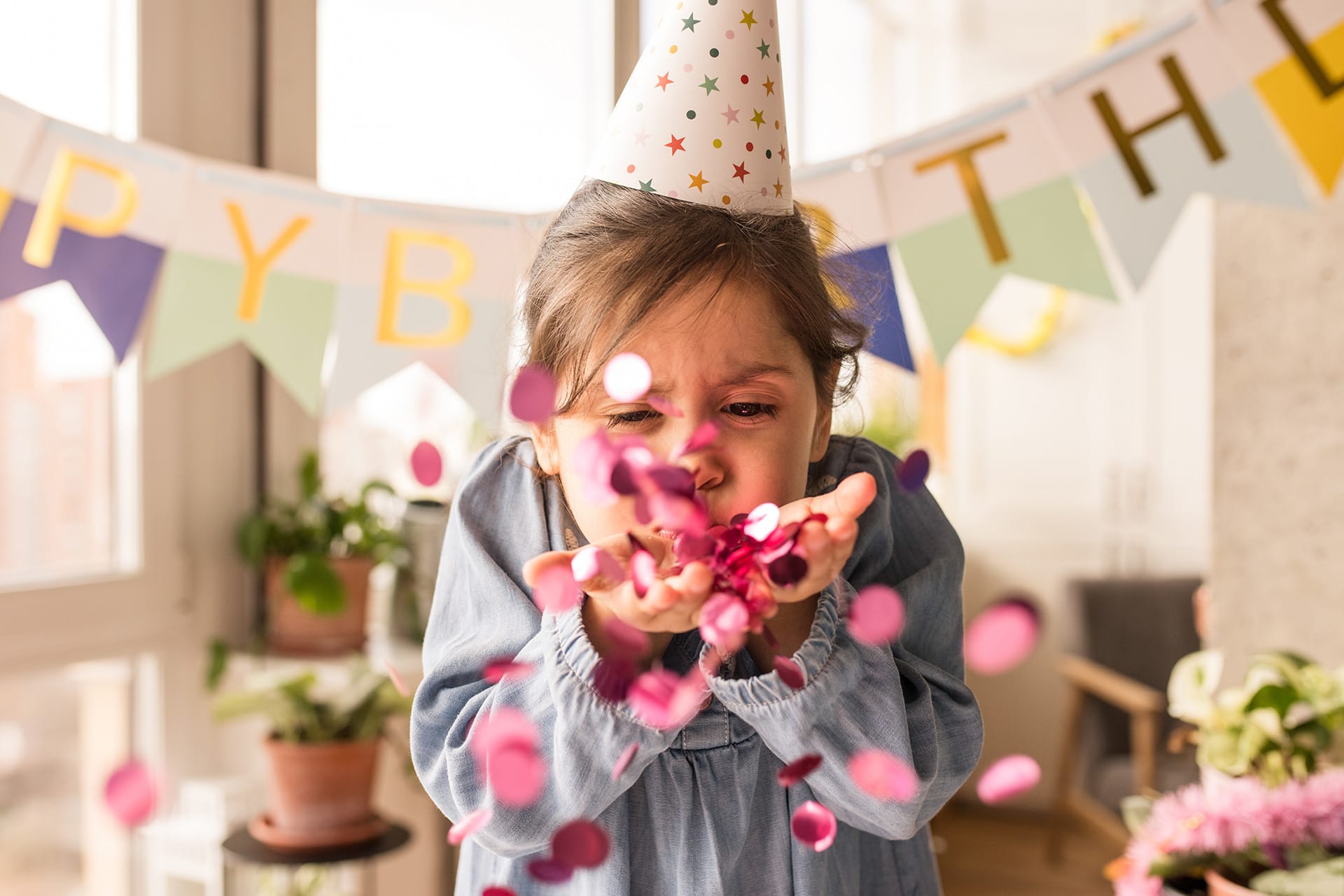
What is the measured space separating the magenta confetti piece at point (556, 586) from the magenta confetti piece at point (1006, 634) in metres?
0.20

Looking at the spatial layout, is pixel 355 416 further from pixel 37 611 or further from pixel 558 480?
pixel 558 480

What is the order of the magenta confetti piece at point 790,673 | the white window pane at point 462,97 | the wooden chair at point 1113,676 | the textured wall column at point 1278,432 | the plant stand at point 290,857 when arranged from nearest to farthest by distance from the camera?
1. the magenta confetti piece at point 790,673
2. the textured wall column at point 1278,432
3. the plant stand at point 290,857
4. the white window pane at point 462,97
5. the wooden chair at point 1113,676

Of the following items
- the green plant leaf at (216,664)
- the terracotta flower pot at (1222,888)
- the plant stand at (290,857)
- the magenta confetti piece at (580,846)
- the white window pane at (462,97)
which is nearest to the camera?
the magenta confetti piece at (580,846)

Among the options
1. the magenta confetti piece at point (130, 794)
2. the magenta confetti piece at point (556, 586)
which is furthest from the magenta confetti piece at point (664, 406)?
the magenta confetti piece at point (130, 794)

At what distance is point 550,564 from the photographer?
566mm

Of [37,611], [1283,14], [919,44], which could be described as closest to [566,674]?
[1283,14]

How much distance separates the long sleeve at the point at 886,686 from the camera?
63cm

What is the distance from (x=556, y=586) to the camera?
22.3 inches

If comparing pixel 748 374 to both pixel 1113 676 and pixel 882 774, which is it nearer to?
pixel 882 774

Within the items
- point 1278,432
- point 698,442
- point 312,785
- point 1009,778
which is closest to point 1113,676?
point 1278,432

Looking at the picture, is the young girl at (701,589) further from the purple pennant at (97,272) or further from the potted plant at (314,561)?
the potted plant at (314,561)

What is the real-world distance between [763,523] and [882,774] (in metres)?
0.18

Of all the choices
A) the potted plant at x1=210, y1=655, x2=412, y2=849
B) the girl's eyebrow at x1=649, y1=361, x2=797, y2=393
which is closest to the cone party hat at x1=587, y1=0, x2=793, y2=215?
the girl's eyebrow at x1=649, y1=361, x2=797, y2=393

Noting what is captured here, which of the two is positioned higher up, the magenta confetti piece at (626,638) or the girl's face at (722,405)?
the girl's face at (722,405)
